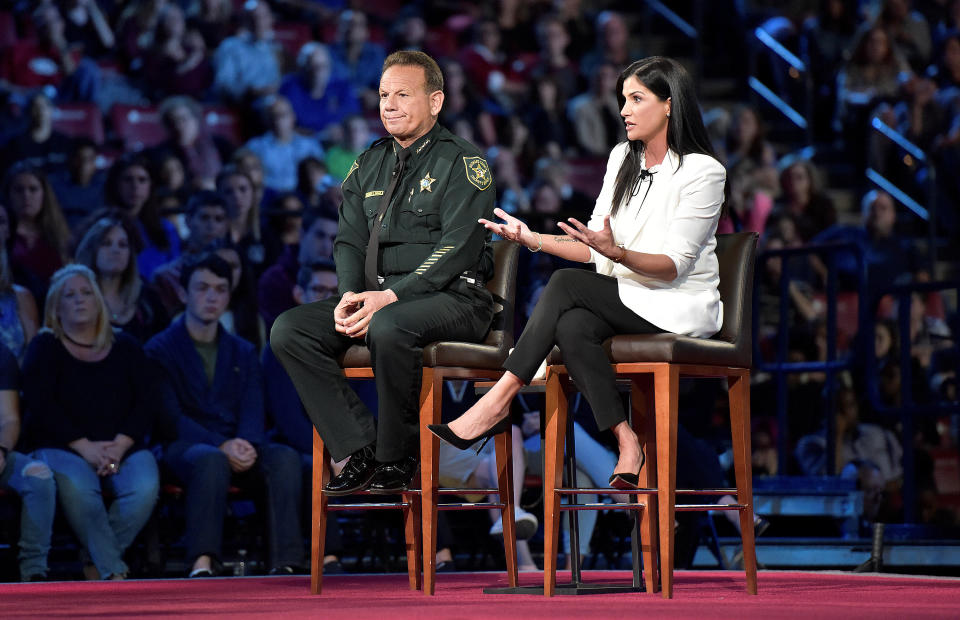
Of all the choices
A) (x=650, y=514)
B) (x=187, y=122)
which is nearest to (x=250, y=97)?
(x=187, y=122)

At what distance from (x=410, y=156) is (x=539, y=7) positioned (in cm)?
728

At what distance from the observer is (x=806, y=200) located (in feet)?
28.9

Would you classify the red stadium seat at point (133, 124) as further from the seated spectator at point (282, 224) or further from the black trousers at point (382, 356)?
the black trousers at point (382, 356)

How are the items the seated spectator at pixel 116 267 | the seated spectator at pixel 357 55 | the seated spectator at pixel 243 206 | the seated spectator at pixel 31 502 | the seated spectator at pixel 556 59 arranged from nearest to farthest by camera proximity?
the seated spectator at pixel 31 502
the seated spectator at pixel 116 267
the seated spectator at pixel 243 206
the seated spectator at pixel 357 55
the seated spectator at pixel 556 59

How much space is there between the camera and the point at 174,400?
18.5 ft

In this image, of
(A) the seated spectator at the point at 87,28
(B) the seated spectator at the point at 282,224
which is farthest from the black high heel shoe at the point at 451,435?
(A) the seated spectator at the point at 87,28

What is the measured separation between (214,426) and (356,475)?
6.94 feet

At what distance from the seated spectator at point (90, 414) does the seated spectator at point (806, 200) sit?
452 cm

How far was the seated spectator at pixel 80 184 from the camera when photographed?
7.46 metres

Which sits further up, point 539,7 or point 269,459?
Result: point 539,7

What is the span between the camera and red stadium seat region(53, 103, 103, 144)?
8.47 m

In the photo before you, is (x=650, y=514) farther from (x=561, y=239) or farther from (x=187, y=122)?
(x=187, y=122)

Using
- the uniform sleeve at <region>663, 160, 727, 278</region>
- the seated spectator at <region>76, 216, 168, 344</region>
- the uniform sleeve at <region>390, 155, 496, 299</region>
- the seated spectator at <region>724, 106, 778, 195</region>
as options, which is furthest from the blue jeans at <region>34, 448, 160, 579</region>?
the seated spectator at <region>724, 106, 778, 195</region>

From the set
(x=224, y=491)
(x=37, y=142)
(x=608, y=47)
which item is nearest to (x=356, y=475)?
(x=224, y=491)
